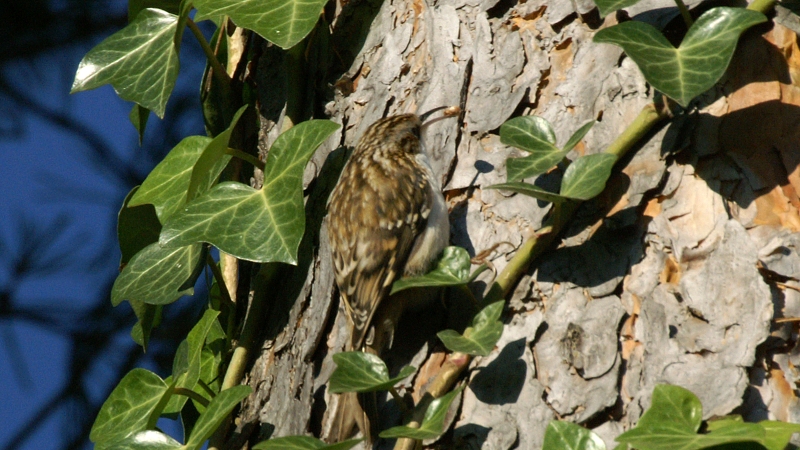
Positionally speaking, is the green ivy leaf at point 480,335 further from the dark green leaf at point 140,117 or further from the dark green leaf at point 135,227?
the dark green leaf at point 140,117

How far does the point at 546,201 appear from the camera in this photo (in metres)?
1.97

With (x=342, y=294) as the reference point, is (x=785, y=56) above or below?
above

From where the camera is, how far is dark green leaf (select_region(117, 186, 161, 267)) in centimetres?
238

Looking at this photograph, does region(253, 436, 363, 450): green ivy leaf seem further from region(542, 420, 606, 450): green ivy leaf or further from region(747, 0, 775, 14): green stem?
region(747, 0, 775, 14): green stem

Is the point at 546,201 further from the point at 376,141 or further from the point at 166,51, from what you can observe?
the point at 166,51

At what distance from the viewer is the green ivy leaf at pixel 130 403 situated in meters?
2.06

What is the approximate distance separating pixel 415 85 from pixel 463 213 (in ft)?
1.42

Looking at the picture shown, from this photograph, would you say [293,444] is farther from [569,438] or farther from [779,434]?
[779,434]

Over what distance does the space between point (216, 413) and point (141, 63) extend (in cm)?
94

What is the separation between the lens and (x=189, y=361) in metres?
2.10

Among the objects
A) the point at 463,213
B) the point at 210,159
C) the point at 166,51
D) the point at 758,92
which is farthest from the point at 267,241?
the point at 758,92

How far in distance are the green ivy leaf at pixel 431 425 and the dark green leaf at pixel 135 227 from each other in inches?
40.1

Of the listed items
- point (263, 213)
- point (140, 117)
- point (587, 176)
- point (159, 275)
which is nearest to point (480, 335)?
point (587, 176)

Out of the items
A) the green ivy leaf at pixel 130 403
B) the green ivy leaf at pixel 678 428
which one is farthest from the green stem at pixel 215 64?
the green ivy leaf at pixel 678 428
